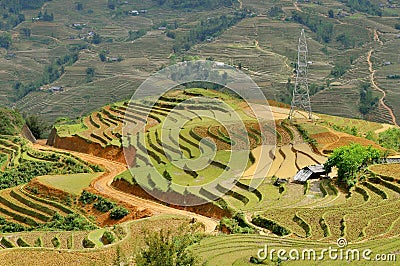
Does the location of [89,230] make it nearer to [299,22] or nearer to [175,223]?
[175,223]

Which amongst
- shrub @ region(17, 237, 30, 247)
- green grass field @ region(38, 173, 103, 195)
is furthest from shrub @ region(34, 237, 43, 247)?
green grass field @ region(38, 173, 103, 195)

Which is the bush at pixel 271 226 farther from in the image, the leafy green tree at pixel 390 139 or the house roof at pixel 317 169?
the leafy green tree at pixel 390 139

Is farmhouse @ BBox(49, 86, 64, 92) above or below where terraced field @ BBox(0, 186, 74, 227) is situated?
below

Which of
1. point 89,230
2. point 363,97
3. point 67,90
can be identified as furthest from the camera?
point 67,90

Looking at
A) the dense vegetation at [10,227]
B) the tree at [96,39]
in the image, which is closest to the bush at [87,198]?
the dense vegetation at [10,227]

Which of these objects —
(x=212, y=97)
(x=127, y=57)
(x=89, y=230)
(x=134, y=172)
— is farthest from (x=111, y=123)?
(x=127, y=57)

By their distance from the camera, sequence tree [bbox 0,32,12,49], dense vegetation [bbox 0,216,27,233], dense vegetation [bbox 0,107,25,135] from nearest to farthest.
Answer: dense vegetation [bbox 0,216,27,233], dense vegetation [bbox 0,107,25,135], tree [bbox 0,32,12,49]

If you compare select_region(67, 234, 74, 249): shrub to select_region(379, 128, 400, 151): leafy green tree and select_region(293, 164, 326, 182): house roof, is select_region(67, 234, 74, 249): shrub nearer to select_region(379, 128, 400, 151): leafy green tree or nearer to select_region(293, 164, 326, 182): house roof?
select_region(293, 164, 326, 182): house roof
